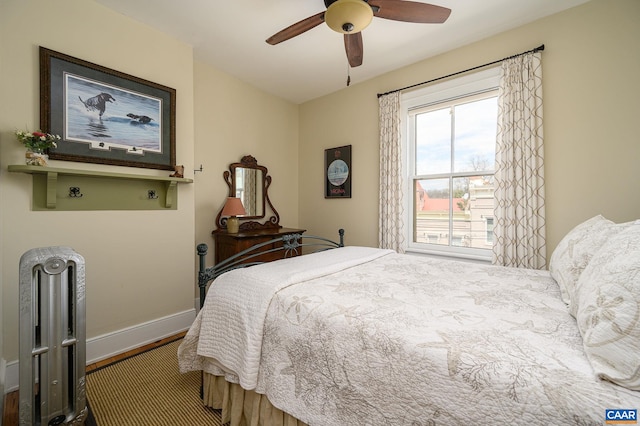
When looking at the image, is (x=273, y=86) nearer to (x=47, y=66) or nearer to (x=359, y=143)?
(x=359, y=143)

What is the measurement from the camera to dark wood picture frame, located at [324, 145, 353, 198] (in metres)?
3.70

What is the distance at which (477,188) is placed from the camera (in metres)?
2.87

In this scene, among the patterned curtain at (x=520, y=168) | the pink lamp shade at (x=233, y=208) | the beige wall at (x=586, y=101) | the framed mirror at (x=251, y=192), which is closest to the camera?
the beige wall at (x=586, y=101)

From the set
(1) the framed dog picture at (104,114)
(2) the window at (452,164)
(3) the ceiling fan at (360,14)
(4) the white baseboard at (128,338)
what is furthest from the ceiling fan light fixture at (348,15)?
(4) the white baseboard at (128,338)

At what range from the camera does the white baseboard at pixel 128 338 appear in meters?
1.83

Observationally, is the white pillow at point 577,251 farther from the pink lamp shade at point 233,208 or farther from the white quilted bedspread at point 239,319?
the pink lamp shade at point 233,208

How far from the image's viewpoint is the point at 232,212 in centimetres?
→ 313

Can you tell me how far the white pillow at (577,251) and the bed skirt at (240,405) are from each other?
135 centimetres

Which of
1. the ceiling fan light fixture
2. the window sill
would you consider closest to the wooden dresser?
the window sill

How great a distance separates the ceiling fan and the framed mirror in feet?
5.78

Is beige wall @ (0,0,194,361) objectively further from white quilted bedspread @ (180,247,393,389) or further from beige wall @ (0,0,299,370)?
white quilted bedspread @ (180,247,393,389)

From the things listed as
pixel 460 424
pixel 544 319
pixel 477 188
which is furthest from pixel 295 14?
pixel 460 424

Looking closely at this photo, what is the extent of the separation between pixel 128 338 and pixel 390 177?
302 cm

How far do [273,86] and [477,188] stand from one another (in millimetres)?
2835
